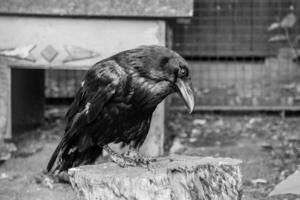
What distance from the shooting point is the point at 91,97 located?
14.4 ft

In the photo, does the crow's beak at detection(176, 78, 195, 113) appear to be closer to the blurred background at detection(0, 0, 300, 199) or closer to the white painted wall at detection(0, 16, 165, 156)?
the blurred background at detection(0, 0, 300, 199)

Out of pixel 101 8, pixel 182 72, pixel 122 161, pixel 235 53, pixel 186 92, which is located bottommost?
pixel 122 161

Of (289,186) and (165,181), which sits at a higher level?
(289,186)

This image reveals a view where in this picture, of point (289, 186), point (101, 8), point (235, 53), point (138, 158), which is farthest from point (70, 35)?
point (289, 186)

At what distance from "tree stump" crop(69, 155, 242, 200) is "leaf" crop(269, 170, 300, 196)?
5.22ft

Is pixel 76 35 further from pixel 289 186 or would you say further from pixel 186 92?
pixel 289 186

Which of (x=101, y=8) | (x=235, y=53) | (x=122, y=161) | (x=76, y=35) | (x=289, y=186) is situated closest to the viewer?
(x=289, y=186)

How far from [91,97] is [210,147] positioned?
2235 mm

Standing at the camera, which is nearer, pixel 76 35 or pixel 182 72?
pixel 182 72

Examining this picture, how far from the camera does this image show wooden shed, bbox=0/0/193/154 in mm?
5625

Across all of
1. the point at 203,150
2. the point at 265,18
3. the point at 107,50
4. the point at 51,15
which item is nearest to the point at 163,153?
the point at 203,150

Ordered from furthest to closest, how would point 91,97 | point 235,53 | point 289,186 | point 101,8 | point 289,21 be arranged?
point 235,53
point 289,21
point 101,8
point 91,97
point 289,186

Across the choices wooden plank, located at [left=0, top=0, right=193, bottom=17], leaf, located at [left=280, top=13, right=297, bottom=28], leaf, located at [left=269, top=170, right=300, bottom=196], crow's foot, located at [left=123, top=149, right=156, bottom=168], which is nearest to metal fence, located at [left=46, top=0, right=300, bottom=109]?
leaf, located at [left=280, top=13, right=297, bottom=28]

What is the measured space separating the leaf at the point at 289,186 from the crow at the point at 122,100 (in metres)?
1.77
